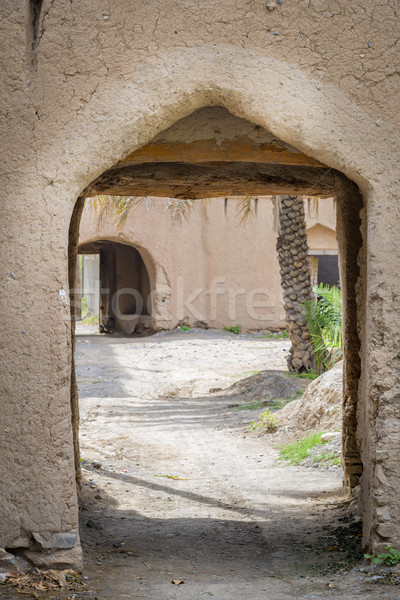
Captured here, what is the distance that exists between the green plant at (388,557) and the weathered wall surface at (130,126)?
0.18 feet

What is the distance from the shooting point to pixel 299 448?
6750 mm

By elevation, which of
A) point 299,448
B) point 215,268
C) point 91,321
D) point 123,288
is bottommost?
point 91,321

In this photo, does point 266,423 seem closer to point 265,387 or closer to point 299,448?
point 299,448

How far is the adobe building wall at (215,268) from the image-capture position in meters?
16.7

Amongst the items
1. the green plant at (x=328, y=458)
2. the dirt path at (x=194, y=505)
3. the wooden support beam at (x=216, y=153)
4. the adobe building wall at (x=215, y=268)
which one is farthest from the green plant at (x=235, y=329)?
the wooden support beam at (x=216, y=153)

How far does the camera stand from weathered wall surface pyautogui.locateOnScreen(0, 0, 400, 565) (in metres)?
3.22

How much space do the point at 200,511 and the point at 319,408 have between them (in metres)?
2.71

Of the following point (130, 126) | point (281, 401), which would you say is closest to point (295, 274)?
point (281, 401)

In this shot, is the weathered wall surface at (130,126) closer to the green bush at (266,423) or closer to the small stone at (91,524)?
the small stone at (91,524)

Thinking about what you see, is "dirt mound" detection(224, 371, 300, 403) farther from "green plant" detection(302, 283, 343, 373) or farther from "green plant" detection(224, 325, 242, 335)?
"green plant" detection(224, 325, 242, 335)

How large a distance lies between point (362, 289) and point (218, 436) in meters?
4.21

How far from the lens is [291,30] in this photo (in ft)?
11.2

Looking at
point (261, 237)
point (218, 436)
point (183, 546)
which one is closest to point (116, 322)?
point (261, 237)

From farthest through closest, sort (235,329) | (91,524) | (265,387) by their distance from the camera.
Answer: (235,329)
(265,387)
(91,524)
